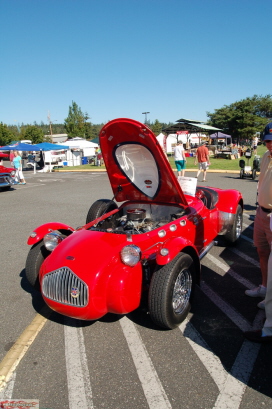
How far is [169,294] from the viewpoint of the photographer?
9.72ft

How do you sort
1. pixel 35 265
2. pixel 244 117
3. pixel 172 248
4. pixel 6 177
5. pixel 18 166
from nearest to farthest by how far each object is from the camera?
pixel 172 248
pixel 35 265
pixel 6 177
pixel 18 166
pixel 244 117

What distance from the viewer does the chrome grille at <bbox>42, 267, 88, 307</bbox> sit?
2.83m

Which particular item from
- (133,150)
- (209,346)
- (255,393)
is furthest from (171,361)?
(133,150)

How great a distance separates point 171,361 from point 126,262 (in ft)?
3.12

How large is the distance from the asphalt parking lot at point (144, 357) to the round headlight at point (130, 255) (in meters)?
0.76

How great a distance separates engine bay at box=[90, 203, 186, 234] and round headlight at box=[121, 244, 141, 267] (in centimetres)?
69

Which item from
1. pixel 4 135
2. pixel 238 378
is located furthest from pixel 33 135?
pixel 238 378

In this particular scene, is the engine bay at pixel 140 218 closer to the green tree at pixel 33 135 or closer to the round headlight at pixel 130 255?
the round headlight at pixel 130 255

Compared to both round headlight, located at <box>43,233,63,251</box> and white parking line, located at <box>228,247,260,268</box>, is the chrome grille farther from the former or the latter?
white parking line, located at <box>228,247,260,268</box>

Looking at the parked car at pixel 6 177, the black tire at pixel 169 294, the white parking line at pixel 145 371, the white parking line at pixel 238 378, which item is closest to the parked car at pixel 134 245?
the black tire at pixel 169 294

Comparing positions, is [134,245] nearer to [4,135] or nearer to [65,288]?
[65,288]

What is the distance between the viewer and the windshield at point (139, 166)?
4114 millimetres

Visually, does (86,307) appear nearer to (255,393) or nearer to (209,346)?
(209,346)

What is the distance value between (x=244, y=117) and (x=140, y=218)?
42864 millimetres
